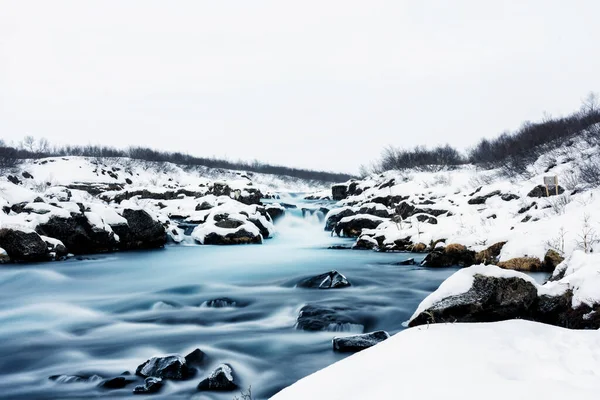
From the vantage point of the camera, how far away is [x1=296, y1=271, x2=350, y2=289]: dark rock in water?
10.2 m

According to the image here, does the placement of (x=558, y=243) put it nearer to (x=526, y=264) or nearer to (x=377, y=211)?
(x=526, y=264)

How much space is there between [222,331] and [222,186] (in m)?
25.1

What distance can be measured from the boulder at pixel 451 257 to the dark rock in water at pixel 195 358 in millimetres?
8414

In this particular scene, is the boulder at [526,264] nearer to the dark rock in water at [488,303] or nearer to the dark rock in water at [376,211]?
the dark rock in water at [488,303]

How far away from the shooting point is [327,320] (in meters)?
7.36

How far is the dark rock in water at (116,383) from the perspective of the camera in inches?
197

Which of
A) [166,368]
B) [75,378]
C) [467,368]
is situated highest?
[467,368]

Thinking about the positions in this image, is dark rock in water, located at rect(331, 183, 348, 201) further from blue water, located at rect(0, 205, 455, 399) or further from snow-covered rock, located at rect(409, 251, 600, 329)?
snow-covered rock, located at rect(409, 251, 600, 329)

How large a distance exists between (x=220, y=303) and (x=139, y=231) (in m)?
9.90

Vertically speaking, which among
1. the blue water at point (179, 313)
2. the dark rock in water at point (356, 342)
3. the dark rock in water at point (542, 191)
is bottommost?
the blue water at point (179, 313)

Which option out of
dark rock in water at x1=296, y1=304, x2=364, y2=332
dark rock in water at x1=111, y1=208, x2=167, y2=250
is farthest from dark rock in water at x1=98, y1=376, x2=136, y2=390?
dark rock in water at x1=111, y1=208, x2=167, y2=250

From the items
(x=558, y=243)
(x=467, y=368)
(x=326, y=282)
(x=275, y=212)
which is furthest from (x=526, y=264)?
(x=275, y=212)

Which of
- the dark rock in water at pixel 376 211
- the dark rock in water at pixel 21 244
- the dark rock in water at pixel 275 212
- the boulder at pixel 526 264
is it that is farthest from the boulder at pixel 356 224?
the dark rock in water at pixel 21 244

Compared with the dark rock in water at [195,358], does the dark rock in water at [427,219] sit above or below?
above
